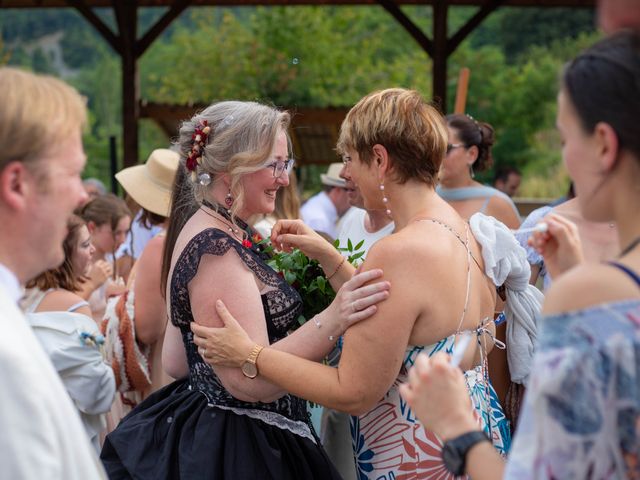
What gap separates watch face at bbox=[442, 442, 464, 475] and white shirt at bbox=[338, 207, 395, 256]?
294 cm

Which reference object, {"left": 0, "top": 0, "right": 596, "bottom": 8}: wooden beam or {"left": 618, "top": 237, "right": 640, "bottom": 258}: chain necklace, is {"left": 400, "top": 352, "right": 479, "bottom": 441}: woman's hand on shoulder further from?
{"left": 0, "top": 0, "right": 596, "bottom": 8}: wooden beam

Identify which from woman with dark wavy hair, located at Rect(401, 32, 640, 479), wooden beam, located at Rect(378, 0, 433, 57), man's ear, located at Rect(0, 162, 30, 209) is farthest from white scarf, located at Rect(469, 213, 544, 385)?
wooden beam, located at Rect(378, 0, 433, 57)

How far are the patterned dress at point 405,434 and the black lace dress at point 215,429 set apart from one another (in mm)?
203

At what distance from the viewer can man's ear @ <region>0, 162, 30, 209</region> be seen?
157cm

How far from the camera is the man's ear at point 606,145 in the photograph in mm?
1493

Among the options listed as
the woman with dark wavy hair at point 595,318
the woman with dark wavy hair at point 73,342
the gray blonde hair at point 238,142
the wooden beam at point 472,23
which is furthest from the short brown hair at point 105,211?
the wooden beam at point 472,23

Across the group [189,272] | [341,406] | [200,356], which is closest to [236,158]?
[189,272]

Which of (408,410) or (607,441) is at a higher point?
(607,441)

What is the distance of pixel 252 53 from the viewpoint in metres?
22.7

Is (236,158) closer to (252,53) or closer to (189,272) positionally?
(189,272)

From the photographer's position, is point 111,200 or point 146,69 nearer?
point 111,200

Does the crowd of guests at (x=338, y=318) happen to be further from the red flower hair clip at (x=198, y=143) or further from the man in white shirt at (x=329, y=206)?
the man in white shirt at (x=329, y=206)

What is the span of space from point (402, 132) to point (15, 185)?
1.32 metres

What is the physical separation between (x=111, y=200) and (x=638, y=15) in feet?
16.1
